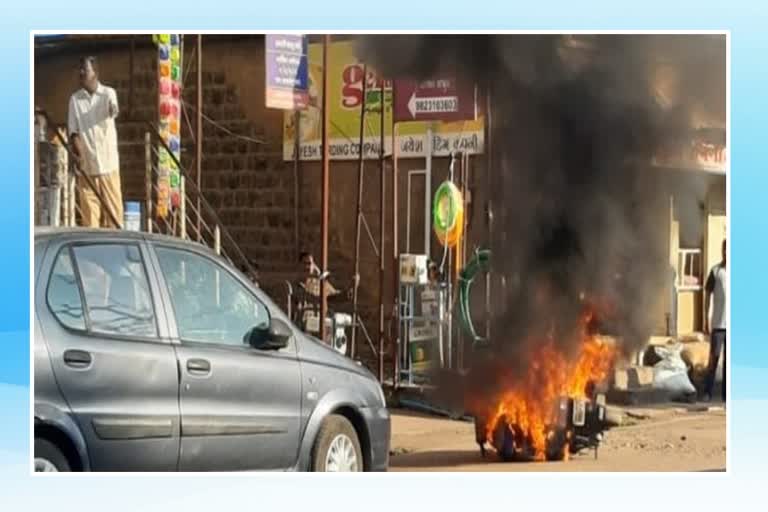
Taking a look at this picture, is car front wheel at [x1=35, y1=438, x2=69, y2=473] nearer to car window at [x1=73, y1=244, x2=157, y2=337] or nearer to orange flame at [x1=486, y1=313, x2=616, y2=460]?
car window at [x1=73, y1=244, x2=157, y2=337]

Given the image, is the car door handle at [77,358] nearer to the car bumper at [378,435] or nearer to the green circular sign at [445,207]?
the car bumper at [378,435]

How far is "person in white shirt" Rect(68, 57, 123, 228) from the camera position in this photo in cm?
909

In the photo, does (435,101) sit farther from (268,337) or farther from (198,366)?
(198,366)

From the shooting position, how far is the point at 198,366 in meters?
7.97

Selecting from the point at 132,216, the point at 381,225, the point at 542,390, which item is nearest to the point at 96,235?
the point at 132,216

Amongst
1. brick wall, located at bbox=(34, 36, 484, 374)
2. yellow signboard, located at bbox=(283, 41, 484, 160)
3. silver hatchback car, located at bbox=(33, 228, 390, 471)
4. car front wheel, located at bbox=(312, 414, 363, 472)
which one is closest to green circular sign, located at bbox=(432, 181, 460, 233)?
brick wall, located at bbox=(34, 36, 484, 374)

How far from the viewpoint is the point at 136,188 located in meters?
9.29

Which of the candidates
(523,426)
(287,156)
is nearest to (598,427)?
(523,426)

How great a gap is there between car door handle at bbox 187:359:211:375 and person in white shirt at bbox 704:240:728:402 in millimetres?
3198

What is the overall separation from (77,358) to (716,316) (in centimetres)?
402

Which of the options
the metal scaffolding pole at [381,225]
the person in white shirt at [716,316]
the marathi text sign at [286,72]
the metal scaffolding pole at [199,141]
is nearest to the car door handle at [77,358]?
the metal scaffolding pole at [199,141]

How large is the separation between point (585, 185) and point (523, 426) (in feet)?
5.22

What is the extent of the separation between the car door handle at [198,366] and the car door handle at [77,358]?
0.63 m

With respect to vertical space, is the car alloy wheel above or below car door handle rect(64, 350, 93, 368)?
below
